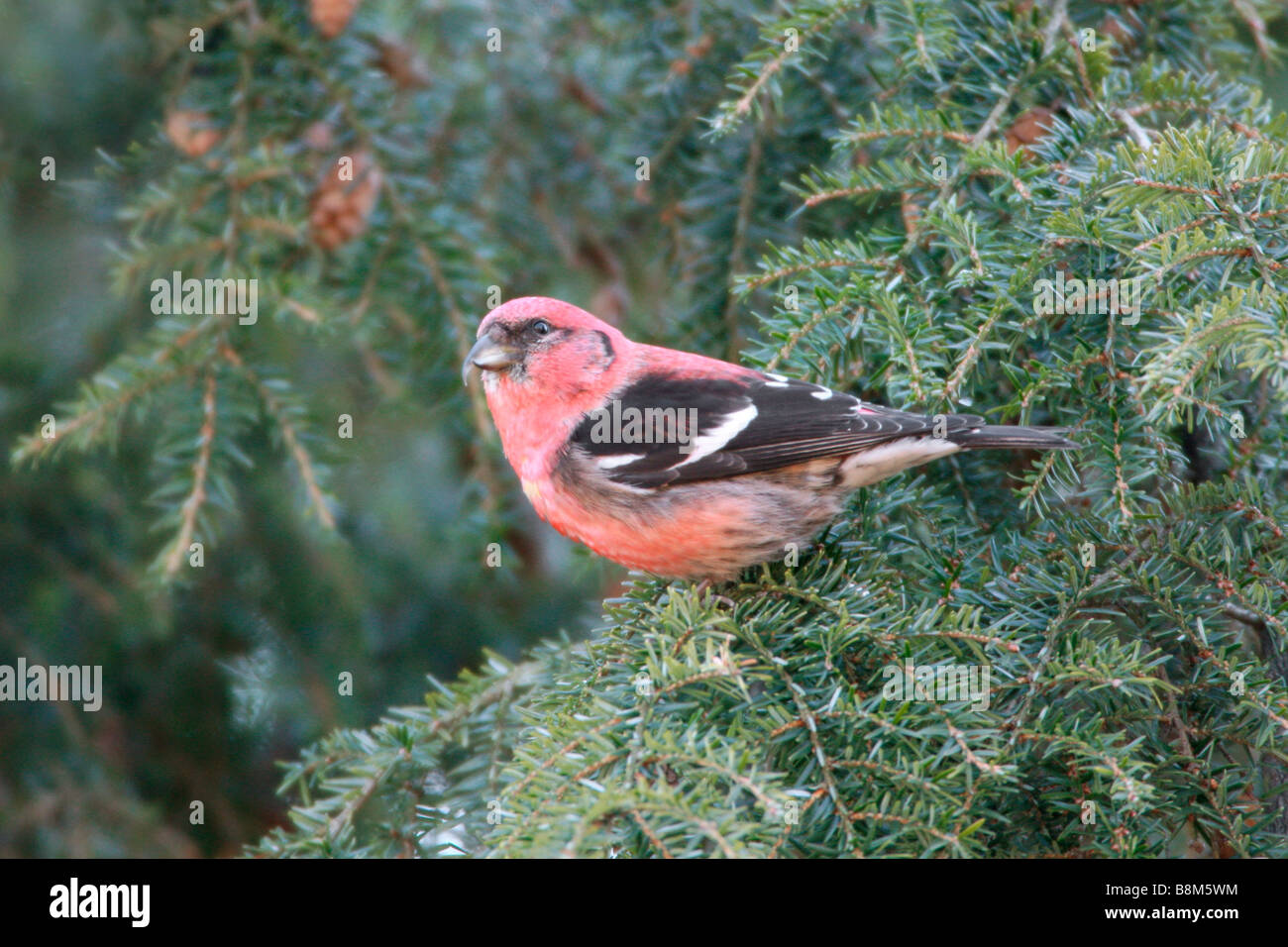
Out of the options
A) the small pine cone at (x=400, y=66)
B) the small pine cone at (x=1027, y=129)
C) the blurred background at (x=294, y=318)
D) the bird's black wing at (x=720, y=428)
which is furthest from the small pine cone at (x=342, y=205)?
the small pine cone at (x=1027, y=129)

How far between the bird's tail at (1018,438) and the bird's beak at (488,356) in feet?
4.25

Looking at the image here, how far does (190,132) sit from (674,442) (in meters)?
1.66

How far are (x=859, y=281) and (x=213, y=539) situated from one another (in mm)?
1700

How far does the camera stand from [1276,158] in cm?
180

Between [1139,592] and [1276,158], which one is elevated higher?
[1276,158]

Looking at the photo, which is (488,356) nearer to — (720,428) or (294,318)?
(294,318)

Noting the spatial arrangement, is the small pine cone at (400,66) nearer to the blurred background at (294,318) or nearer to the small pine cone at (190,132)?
the blurred background at (294,318)

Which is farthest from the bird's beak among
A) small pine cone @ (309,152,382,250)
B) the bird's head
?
small pine cone @ (309,152,382,250)

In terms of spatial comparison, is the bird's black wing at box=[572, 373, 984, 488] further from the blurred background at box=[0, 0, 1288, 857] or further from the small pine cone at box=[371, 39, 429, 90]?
the small pine cone at box=[371, 39, 429, 90]

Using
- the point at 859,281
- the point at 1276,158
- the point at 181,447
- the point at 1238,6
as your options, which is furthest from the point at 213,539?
the point at 1238,6

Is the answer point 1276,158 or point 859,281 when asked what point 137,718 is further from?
point 1276,158

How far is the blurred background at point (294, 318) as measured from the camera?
290 centimetres

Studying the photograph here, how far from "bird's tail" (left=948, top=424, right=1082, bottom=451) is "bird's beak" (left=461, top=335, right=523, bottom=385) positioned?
1294mm

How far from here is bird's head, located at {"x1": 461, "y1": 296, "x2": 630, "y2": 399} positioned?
2.86 meters
